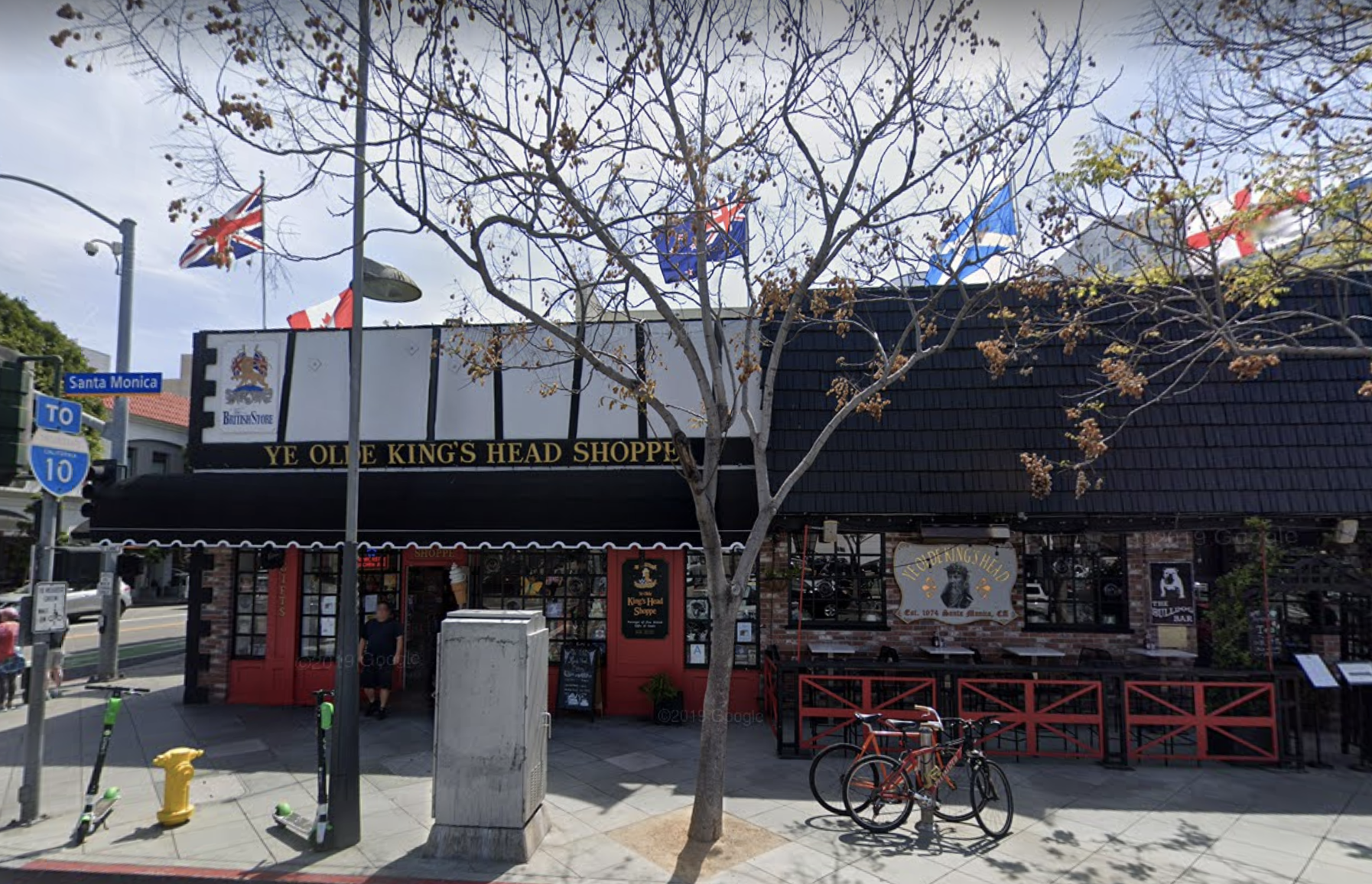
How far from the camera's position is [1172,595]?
36.2 feet

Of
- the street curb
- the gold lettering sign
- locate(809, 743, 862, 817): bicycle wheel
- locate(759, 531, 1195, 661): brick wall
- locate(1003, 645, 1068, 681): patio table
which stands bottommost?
the street curb

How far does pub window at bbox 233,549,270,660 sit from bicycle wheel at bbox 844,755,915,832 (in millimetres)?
9460

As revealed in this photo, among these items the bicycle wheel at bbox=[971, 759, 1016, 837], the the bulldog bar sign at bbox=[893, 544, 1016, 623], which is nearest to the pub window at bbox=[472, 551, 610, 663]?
the the bulldog bar sign at bbox=[893, 544, 1016, 623]

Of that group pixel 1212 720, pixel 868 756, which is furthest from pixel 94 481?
pixel 1212 720

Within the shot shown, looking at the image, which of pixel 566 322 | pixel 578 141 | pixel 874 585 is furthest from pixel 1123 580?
pixel 578 141

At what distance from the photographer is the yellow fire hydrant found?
738cm

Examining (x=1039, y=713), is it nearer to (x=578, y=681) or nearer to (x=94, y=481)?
(x=578, y=681)

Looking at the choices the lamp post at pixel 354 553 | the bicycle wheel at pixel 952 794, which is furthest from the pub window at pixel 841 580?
the lamp post at pixel 354 553

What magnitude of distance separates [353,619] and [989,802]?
6501 millimetres

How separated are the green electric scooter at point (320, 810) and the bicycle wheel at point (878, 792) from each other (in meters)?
4.77

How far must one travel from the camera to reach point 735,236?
882 centimetres

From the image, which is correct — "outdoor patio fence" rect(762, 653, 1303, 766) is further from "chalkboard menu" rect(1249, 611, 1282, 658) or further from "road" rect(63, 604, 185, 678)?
"road" rect(63, 604, 185, 678)

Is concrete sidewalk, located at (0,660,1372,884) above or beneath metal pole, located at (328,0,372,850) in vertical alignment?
beneath

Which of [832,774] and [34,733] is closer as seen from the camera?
[34,733]
